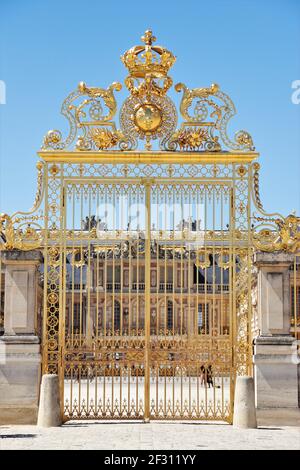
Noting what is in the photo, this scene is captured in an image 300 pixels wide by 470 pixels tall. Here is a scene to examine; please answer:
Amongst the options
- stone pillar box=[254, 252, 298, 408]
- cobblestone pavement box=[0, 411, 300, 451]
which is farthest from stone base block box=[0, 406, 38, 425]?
stone pillar box=[254, 252, 298, 408]

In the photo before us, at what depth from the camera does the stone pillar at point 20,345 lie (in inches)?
504

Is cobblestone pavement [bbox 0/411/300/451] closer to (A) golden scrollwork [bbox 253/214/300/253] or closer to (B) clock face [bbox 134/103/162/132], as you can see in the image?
(A) golden scrollwork [bbox 253/214/300/253]

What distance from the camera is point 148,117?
43.7ft

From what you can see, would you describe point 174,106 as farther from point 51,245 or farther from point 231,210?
point 51,245

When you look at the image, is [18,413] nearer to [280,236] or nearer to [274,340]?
[274,340]

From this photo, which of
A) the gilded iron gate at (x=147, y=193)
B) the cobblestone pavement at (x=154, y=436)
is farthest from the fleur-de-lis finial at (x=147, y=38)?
the cobblestone pavement at (x=154, y=436)

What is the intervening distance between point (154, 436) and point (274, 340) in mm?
2792

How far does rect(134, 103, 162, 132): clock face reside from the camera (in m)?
13.3

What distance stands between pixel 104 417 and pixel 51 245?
2.87m

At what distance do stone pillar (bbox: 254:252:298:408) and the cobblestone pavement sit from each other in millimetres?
353

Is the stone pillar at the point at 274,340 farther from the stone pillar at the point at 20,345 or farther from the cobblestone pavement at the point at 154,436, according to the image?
the stone pillar at the point at 20,345

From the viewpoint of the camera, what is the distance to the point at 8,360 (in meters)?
12.9

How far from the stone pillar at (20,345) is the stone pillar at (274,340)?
350 centimetres
